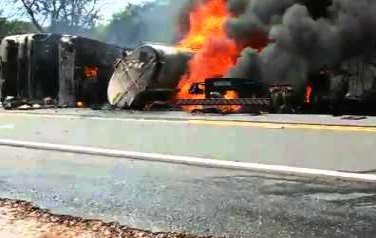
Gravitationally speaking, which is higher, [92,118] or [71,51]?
[71,51]

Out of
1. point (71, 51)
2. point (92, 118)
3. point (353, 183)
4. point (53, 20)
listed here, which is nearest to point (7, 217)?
point (353, 183)

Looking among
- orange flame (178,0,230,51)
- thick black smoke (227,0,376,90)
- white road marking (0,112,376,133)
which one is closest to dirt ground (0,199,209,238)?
white road marking (0,112,376,133)

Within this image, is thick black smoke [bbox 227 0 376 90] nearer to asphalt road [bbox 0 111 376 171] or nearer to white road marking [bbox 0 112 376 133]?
asphalt road [bbox 0 111 376 171]

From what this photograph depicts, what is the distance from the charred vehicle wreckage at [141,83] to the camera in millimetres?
14773

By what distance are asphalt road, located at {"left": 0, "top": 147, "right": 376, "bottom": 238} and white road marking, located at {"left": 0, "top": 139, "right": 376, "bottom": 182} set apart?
0.62 ft

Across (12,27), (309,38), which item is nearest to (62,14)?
(12,27)

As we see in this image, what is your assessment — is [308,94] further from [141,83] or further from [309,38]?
[141,83]

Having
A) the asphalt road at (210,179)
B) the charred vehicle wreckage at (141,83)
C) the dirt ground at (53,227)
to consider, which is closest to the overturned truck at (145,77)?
the charred vehicle wreckage at (141,83)

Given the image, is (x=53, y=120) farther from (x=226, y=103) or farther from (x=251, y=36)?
(x=251, y=36)

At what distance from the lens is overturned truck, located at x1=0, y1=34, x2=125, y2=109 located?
18.4 m

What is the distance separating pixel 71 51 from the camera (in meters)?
18.3

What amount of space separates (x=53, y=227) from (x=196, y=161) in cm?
296

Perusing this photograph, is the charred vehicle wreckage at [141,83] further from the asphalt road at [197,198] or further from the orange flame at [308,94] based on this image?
the asphalt road at [197,198]

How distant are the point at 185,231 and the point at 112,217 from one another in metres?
0.77
